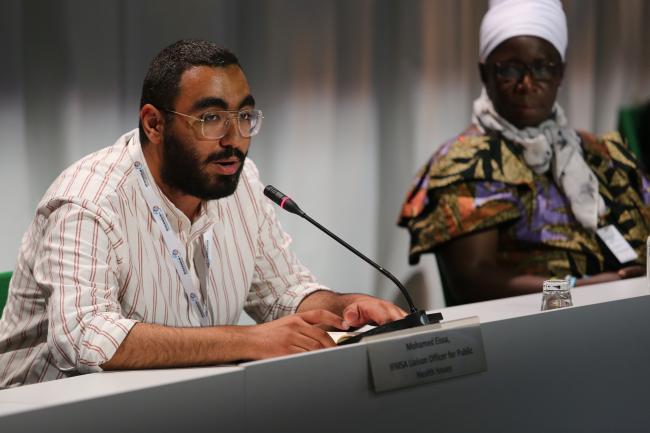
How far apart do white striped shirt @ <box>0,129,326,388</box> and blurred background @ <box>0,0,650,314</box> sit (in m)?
0.96

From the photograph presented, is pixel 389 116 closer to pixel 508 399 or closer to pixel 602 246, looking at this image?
pixel 602 246

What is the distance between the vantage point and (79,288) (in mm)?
1794

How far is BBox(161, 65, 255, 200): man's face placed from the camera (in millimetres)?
2021

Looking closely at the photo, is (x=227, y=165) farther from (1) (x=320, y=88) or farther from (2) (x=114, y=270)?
(1) (x=320, y=88)

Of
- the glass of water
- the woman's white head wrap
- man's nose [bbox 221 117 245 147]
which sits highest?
the woman's white head wrap

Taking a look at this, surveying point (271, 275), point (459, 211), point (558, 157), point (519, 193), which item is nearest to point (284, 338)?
point (271, 275)

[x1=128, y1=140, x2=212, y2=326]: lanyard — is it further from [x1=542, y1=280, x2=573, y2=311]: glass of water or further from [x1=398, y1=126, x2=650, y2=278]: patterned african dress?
[x1=398, y1=126, x2=650, y2=278]: patterned african dress

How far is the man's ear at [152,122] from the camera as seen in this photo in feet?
6.77

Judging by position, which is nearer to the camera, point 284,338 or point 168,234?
point 284,338

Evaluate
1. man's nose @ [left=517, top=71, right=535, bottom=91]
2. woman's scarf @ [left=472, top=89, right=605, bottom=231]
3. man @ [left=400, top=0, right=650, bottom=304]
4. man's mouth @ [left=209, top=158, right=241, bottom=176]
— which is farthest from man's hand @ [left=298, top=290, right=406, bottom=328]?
man's nose @ [left=517, top=71, right=535, bottom=91]

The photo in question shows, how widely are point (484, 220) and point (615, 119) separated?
5.97 ft

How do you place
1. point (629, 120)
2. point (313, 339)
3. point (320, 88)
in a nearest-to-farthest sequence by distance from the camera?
1. point (313, 339)
2. point (320, 88)
3. point (629, 120)

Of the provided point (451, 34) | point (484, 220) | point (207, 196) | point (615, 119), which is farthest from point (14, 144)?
point (615, 119)

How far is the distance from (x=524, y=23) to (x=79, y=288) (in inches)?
76.3
